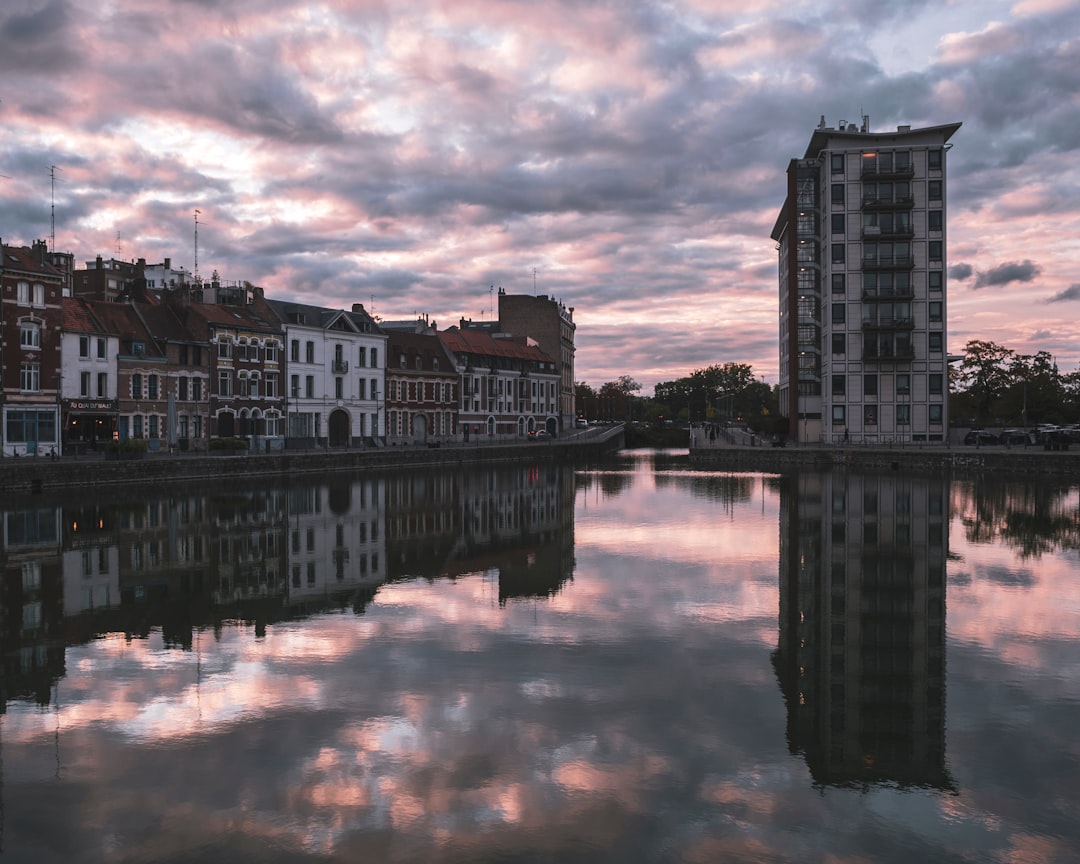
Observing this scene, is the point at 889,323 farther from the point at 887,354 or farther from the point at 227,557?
the point at 227,557

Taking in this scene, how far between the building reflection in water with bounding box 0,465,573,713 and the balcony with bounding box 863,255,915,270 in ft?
166

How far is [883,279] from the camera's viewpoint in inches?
3381

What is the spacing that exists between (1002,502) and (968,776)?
39322 millimetres

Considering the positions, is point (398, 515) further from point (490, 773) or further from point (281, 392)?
point (281, 392)

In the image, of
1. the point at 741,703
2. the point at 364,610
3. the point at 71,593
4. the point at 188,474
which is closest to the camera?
the point at 741,703

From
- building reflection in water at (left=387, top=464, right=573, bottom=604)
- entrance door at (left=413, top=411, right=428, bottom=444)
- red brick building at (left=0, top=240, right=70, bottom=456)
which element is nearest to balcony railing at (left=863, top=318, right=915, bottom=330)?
building reflection in water at (left=387, top=464, right=573, bottom=604)

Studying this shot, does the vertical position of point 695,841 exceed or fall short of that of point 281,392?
it falls short

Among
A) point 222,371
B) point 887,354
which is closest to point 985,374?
point 887,354

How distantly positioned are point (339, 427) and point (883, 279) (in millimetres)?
54289

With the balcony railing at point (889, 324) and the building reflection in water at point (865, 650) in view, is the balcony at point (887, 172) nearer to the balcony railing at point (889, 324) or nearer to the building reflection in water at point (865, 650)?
the balcony railing at point (889, 324)

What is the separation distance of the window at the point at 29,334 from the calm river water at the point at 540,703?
31.9 m

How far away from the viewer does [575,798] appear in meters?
10.3

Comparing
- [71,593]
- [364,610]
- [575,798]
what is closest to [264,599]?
[364,610]

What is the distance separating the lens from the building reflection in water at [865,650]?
11734mm
